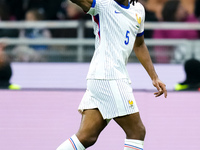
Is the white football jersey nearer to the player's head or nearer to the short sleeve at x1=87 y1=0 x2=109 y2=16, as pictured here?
the short sleeve at x1=87 y1=0 x2=109 y2=16

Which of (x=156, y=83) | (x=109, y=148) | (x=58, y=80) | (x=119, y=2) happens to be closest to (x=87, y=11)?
(x=119, y=2)

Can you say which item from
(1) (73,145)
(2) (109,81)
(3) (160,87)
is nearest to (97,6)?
(2) (109,81)

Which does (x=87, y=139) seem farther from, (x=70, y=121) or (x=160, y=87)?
(x=70, y=121)

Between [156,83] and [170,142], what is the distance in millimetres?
1083

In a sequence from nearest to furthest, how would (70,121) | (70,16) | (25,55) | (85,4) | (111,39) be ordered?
(85,4)
(111,39)
(70,121)
(25,55)
(70,16)

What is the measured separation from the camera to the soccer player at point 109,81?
3516 mm

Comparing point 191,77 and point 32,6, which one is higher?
point 32,6

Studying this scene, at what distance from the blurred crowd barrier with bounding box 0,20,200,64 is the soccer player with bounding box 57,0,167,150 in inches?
121

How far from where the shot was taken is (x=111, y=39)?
11.5 ft

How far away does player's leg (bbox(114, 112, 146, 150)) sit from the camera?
3.57m

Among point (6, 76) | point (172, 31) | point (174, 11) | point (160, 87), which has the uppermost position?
point (174, 11)

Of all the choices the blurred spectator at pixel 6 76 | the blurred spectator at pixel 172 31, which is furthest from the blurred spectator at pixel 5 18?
the blurred spectator at pixel 172 31

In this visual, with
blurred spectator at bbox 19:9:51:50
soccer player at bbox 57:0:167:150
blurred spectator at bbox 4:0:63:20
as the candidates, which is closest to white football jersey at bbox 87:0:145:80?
soccer player at bbox 57:0:167:150

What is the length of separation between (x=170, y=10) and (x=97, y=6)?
14.5ft
